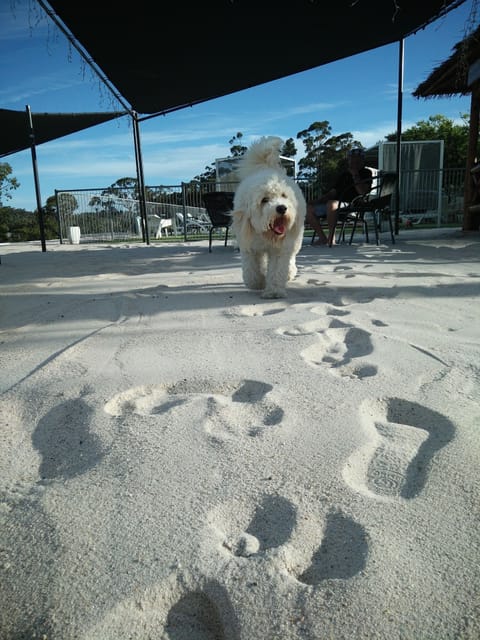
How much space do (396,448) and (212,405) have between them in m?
0.71

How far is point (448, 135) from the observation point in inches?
1233

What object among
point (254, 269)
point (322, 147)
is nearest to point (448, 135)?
point (322, 147)

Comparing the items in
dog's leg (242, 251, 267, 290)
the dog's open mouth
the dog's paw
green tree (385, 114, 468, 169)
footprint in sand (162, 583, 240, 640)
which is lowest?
footprint in sand (162, 583, 240, 640)

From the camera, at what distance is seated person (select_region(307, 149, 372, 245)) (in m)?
8.09

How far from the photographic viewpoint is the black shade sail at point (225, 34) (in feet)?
19.8

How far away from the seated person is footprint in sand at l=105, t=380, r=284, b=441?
274 inches

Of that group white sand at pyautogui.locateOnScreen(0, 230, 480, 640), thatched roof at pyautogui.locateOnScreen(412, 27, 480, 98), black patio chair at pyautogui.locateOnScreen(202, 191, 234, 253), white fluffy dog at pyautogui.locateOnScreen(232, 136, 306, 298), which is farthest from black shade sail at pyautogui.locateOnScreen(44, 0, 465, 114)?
white sand at pyautogui.locateOnScreen(0, 230, 480, 640)

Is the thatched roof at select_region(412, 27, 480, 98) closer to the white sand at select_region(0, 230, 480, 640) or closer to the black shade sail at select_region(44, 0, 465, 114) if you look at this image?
the black shade sail at select_region(44, 0, 465, 114)

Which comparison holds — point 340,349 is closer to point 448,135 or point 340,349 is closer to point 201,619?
point 201,619

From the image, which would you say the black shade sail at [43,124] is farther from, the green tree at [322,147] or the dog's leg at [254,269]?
the green tree at [322,147]

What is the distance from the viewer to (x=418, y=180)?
17.1 metres

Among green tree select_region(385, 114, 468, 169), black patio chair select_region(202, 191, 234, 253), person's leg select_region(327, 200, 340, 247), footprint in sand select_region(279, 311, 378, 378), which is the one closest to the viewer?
footprint in sand select_region(279, 311, 378, 378)

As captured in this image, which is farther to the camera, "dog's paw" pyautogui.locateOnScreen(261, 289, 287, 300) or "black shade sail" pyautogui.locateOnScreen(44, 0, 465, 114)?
"black shade sail" pyautogui.locateOnScreen(44, 0, 465, 114)

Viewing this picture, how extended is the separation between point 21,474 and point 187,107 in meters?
10.9
